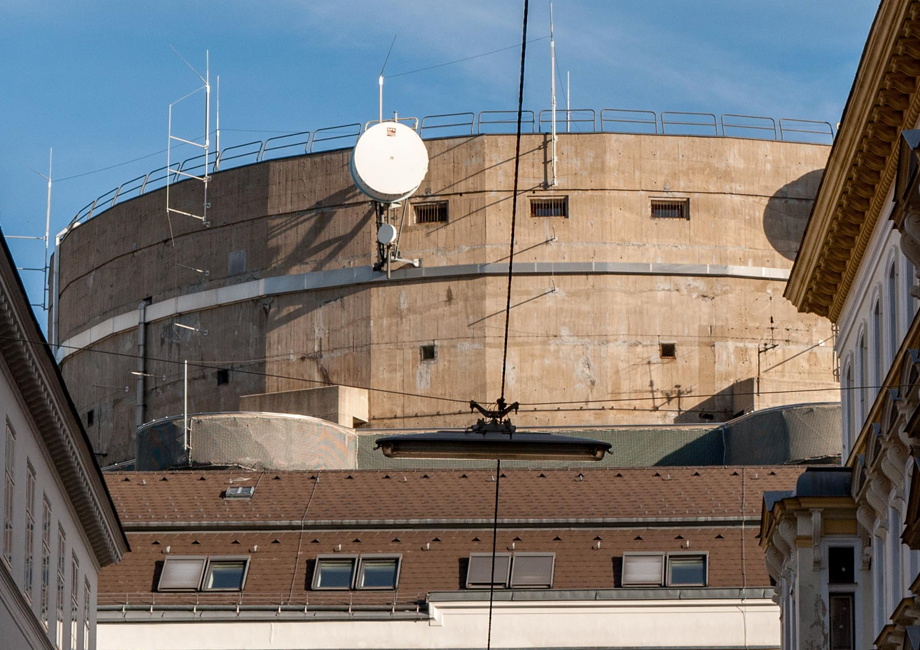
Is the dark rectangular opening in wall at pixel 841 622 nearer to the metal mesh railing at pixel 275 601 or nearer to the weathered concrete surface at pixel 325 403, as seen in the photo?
the metal mesh railing at pixel 275 601

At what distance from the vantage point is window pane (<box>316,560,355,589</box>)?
154 feet

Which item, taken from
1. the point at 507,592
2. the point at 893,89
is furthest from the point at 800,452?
the point at 893,89

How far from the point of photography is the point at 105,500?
127ft

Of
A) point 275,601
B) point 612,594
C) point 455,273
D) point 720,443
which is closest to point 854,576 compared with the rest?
point 612,594

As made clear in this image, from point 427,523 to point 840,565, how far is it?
18914 millimetres

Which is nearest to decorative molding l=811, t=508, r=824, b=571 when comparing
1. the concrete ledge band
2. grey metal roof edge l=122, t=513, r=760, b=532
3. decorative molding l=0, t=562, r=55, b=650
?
decorative molding l=0, t=562, r=55, b=650

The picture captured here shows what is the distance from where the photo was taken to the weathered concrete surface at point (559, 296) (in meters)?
59.7

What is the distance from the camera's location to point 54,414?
3122 cm

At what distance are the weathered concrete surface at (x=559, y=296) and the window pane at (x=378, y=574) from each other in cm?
1188

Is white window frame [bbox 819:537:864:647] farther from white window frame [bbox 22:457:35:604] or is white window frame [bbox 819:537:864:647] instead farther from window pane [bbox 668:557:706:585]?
window pane [bbox 668:557:706:585]

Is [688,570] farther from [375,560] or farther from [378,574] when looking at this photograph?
[375,560]

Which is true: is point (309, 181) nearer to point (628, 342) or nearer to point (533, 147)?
point (533, 147)

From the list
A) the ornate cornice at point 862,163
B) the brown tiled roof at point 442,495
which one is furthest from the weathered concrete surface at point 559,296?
the ornate cornice at point 862,163

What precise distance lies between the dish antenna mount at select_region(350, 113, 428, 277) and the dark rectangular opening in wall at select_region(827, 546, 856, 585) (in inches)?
1210
